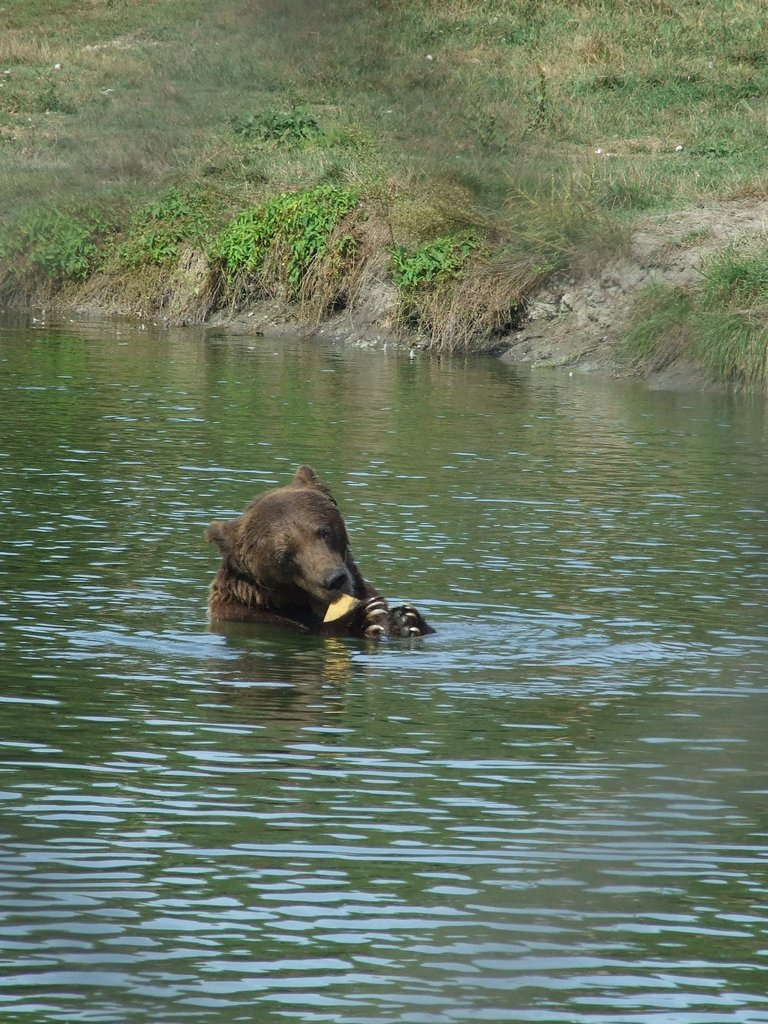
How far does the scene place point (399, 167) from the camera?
28625 millimetres

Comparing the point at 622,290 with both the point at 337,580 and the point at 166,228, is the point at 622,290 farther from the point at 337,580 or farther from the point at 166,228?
the point at 337,580

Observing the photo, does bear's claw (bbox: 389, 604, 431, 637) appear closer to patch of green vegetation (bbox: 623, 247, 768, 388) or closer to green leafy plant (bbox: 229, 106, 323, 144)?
patch of green vegetation (bbox: 623, 247, 768, 388)

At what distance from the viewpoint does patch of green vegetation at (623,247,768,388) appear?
2220 centimetres

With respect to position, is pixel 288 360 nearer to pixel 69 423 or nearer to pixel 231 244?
pixel 231 244

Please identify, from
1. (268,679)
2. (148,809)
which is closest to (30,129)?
(268,679)

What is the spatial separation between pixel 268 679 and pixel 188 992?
4.09 meters

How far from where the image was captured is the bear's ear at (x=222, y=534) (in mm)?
10125

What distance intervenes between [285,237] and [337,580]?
64.9ft

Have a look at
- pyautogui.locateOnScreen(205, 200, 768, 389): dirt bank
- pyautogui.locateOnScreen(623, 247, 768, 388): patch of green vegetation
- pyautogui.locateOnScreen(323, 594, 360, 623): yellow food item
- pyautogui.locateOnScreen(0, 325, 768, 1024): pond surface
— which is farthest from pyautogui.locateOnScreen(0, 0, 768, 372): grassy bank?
pyautogui.locateOnScreen(323, 594, 360, 623): yellow food item

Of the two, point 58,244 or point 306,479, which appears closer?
point 306,479

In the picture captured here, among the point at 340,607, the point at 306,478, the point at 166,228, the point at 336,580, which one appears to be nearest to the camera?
the point at 336,580

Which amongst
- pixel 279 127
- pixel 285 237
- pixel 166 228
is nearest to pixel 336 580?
pixel 285 237

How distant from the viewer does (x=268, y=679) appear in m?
9.23

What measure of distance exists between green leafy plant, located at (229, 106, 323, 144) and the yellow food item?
1984 cm
